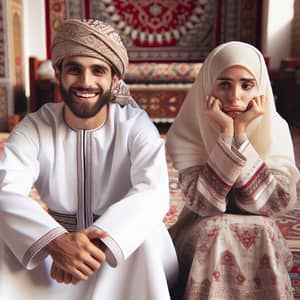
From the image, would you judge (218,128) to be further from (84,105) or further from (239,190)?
(84,105)

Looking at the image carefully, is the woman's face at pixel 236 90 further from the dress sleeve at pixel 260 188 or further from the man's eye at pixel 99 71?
the man's eye at pixel 99 71

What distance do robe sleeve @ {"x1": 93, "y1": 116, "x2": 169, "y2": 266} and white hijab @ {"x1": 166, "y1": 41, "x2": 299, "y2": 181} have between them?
0.09m

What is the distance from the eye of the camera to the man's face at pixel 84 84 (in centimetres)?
122

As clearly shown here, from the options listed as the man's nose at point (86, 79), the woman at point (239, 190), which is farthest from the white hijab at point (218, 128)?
the man's nose at point (86, 79)

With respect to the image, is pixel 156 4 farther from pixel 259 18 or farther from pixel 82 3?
pixel 259 18

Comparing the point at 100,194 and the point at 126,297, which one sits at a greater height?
the point at 100,194

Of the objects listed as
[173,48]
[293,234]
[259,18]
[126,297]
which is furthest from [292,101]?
[126,297]

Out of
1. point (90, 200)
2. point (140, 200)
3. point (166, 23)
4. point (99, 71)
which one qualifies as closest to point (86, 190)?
point (90, 200)

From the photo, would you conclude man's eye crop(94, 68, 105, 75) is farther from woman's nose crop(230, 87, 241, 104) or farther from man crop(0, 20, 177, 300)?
woman's nose crop(230, 87, 241, 104)

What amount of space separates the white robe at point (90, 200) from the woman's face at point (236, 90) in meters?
0.21

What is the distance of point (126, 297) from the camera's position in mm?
1146

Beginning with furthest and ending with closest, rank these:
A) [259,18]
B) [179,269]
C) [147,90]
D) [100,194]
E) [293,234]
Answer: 1. [259,18]
2. [147,90]
3. [293,234]
4. [179,269]
5. [100,194]

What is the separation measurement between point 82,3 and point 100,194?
4.94 m

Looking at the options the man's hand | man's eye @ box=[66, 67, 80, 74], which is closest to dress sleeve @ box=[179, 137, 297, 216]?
the man's hand
